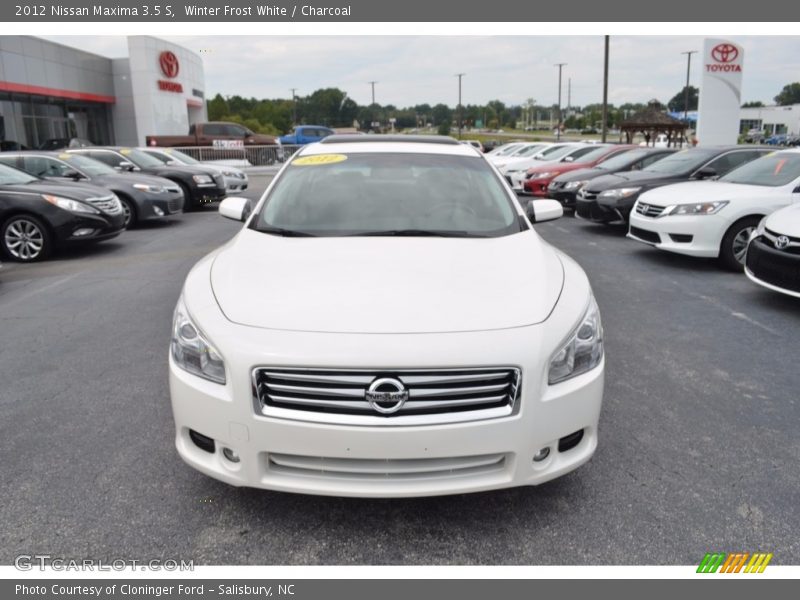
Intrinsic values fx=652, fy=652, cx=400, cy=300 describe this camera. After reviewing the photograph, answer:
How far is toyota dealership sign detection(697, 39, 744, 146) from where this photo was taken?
28.0 m

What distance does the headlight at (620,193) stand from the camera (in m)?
10.5

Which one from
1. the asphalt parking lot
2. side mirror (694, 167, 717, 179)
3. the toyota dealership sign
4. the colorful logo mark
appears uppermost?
the toyota dealership sign

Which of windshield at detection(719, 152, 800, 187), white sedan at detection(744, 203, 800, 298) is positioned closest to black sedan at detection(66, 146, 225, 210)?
windshield at detection(719, 152, 800, 187)

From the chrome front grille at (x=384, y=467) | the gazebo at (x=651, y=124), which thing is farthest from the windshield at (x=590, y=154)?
the gazebo at (x=651, y=124)

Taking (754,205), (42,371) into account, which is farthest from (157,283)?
(754,205)

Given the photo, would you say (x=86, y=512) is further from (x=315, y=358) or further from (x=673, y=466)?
(x=673, y=466)

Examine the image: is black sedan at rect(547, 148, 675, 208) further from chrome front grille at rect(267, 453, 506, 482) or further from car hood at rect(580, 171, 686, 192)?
chrome front grille at rect(267, 453, 506, 482)

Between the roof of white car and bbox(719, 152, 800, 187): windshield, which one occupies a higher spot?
the roof of white car

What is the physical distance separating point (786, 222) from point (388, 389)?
17.2 feet

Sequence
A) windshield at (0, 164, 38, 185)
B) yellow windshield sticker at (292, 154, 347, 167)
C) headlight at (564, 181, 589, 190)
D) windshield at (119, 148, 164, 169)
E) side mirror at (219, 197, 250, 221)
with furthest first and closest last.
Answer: windshield at (119, 148, 164, 169), headlight at (564, 181, 589, 190), windshield at (0, 164, 38, 185), side mirror at (219, 197, 250, 221), yellow windshield sticker at (292, 154, 347, 167)

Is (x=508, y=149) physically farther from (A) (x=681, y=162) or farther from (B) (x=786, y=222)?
(B) (x=786, y=222)

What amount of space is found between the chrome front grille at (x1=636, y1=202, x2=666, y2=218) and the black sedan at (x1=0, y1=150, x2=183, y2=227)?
831cm

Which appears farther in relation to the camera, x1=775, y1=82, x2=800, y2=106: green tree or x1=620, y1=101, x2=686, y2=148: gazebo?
x1=775, y1=82, x2=800, y2=106: green tree

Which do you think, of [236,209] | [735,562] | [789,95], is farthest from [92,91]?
Result: [789,95]
